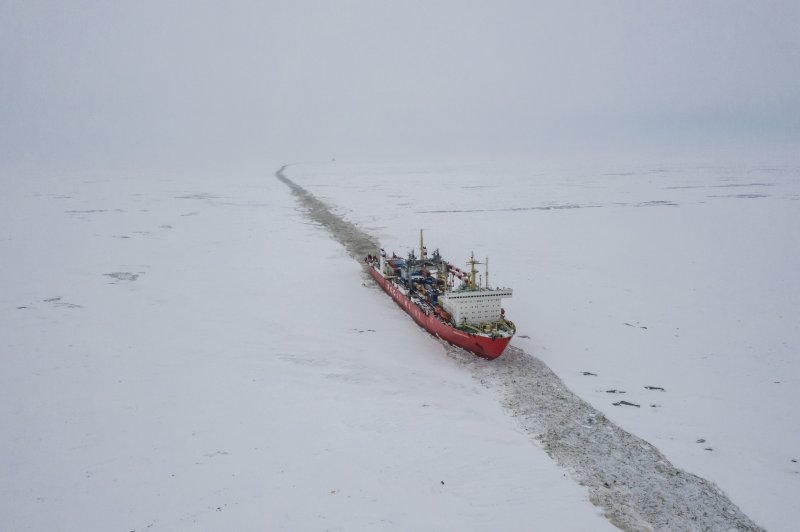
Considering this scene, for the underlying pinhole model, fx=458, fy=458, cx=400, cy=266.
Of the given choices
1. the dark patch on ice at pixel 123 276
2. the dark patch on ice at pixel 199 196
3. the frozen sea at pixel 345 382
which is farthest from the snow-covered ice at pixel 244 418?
the dark patch on ice at pixel 199 196

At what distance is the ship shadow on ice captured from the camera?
396 inches

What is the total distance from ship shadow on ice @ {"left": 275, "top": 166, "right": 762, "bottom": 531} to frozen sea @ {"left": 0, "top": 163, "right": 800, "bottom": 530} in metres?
0.43

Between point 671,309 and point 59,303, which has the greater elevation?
point 59,303

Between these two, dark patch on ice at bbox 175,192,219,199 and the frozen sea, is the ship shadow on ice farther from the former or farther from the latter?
dark patch on ice at bbox 175,192,219,199

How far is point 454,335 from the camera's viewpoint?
18375mm

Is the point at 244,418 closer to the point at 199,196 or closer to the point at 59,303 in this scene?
the point at 59,303

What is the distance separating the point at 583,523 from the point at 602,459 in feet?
8.15

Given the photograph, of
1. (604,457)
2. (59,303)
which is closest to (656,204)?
(604,457)

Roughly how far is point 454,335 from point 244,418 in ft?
28.4

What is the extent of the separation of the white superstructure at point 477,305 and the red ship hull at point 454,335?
2.34 feet

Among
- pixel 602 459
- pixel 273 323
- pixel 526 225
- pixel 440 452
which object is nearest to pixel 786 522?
pixel 602 459

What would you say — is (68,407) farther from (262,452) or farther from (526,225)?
(526,225)

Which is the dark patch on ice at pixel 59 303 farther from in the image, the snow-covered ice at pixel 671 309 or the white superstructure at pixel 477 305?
the snow-covered ice at pixel 671 309

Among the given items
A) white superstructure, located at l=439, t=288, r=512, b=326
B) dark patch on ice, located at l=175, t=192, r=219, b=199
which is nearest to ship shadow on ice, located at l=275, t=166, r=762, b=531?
white superstructure, located at l=439, t=288, r=512, b=326
